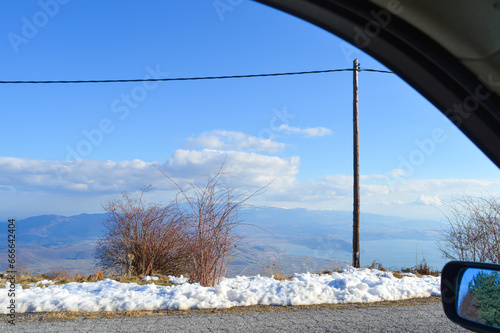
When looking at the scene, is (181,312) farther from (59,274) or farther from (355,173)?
(355,173)

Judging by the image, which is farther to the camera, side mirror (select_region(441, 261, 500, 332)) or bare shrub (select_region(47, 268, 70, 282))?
bare shrub (select_region(47, 268, 70, 282))

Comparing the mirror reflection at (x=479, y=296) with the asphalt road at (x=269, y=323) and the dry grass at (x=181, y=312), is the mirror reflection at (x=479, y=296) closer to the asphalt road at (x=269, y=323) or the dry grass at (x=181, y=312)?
the asphalt road at (x=269, y=323)

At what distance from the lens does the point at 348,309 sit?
6.30 metres

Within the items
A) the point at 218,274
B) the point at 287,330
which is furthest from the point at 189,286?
the point at 287,330

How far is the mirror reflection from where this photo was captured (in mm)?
1359

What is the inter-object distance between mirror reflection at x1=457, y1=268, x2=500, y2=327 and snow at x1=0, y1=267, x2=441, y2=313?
17.5ft

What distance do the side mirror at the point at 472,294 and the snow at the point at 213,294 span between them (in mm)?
5372

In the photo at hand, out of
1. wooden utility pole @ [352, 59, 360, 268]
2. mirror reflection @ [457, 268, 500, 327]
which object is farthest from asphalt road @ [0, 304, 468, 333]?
wooden utility pole @ [352, 59, 360, 268]

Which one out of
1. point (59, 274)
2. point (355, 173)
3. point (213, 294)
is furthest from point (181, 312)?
point (355, 173)

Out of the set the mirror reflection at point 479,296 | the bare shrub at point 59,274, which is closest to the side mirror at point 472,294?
the mirror reflection at point 479,296

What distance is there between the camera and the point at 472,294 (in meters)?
1.49

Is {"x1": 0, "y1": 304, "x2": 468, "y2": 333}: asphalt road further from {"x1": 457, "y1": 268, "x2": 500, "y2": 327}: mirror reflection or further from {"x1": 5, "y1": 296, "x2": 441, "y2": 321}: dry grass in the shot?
{"x1": 457, "y1": 268, "x2": 500, "y2": 327}: mirror reflection

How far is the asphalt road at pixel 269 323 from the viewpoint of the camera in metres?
5.11

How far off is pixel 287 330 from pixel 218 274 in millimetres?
3294
